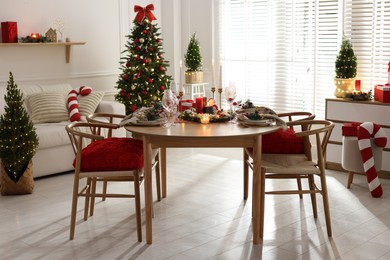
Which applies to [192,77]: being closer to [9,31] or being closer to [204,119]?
[9,31]

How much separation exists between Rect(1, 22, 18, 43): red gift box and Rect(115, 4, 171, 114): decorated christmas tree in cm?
128

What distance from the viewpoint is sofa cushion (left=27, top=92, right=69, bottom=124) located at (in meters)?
6.00

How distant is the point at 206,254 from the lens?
3.72 m

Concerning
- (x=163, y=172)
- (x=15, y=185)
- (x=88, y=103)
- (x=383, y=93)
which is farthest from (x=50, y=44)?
(x=383, y=93)

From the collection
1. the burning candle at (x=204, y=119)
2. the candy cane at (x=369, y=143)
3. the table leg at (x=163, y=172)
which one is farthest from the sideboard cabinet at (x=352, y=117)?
the burning candle at (x=204, y=119)

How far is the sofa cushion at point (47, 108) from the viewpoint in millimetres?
5996

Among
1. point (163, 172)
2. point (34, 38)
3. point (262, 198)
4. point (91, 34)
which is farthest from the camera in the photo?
point (91, 34)

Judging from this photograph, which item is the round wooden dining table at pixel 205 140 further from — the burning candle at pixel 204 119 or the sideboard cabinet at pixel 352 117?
the sideboard cabinet at pixel 352 117

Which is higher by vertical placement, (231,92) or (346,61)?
(346,61)

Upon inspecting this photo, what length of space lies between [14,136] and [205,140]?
2.05 metres

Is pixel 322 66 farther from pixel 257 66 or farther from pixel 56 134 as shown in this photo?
pixel 56 134

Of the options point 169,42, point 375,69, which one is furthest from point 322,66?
point 169,42

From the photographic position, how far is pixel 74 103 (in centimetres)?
614

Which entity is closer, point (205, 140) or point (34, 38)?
point (205, 140)
